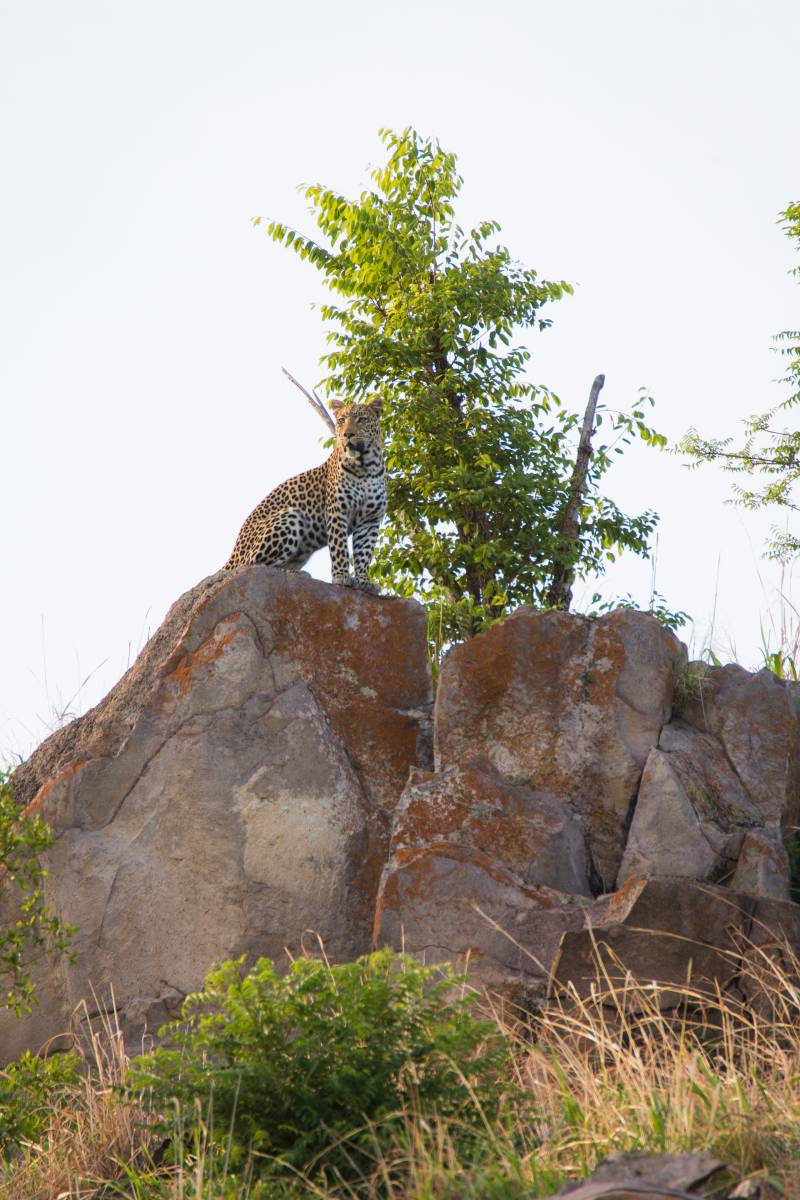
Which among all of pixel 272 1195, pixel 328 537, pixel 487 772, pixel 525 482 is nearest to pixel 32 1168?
pixel 272 1195

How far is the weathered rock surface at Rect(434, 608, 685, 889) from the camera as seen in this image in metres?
8.62

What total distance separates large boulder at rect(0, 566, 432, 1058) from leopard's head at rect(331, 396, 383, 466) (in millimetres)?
1884

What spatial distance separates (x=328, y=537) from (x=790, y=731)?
12.9 ft

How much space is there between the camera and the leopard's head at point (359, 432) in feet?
35.6

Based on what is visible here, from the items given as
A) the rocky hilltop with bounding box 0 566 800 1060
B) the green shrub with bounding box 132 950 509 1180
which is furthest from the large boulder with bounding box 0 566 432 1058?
the green shrub with bounding box 132 950 509 1180

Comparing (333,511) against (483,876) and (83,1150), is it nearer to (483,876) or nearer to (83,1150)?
(483,876)

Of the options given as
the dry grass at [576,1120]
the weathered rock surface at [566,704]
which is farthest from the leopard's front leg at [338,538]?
the dry grass at [576,1120]

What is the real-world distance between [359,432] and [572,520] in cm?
510

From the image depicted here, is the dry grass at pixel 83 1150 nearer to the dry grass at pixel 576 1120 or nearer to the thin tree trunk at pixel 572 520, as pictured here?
the dry grass at pixel 576 1120

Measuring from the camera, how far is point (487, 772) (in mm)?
→ 8375

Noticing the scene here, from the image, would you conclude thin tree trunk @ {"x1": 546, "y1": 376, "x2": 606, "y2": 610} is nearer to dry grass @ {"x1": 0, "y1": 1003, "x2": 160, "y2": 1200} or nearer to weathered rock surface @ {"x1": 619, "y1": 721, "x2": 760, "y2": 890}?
weathered rock surface @ {"x1": 619, "y1": 721, "x2": 760, "y2": 890}

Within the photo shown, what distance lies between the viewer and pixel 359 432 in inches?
431

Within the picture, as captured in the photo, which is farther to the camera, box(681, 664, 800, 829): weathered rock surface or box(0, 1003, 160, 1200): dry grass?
box(681, 664, 800, 829): weathered rock surface

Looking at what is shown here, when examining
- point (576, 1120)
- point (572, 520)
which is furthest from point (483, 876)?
point (572, 520)
